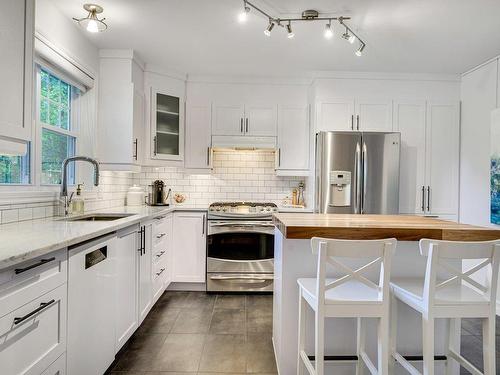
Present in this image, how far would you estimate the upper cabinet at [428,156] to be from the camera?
355cm

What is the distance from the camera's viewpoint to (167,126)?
11.9 feet

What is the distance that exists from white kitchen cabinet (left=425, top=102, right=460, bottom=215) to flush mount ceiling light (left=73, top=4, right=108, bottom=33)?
11.4 ft

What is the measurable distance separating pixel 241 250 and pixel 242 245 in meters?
0.06

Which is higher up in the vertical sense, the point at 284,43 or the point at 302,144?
the point at 284,43

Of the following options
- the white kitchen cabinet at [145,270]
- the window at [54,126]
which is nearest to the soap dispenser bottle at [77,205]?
the window at [54,126]

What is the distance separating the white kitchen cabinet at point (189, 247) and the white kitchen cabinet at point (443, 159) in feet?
8.87

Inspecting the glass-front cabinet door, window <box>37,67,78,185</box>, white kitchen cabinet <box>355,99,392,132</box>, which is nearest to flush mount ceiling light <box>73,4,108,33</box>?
window <box>37,67,78,185</box>

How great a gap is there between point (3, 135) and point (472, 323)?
3.65 m

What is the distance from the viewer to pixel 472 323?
2.71 metres

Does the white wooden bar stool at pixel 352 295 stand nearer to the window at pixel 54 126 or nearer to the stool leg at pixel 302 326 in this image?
the stool leg at pixel 302 326

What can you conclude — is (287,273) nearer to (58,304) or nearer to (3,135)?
(58,304)

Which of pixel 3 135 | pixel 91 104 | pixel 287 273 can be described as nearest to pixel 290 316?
pixel 287 273

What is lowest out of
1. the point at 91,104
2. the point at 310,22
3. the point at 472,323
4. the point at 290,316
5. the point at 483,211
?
the point at 472,323

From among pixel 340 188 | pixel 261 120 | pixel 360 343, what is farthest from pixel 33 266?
pixel 261 120
